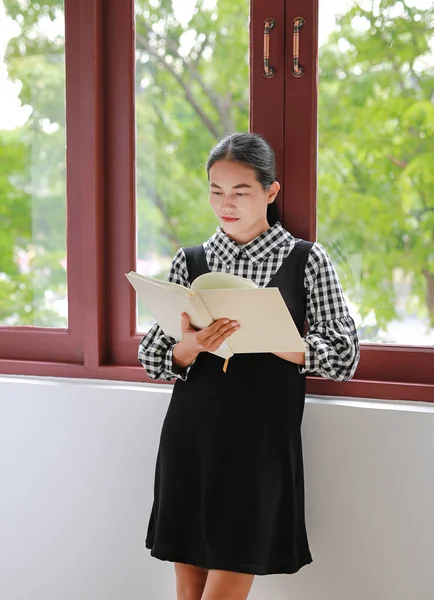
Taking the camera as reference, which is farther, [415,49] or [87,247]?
[87,247]

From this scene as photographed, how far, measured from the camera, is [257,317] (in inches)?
57.4

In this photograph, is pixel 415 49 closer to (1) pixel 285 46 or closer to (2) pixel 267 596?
(1) pixel 285 46

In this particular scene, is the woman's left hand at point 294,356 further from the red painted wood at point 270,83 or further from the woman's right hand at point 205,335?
the red painted wood at point 270,83

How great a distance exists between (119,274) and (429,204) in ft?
2.97

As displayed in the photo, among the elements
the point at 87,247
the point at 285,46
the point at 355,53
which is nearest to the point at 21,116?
the point at 87,247

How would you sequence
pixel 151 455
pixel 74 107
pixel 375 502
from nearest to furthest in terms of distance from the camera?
pixel 375 502, pixel 151 455, pixel 74 107

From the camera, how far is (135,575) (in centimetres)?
204

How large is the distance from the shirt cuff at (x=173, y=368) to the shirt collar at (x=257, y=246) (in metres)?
0.26

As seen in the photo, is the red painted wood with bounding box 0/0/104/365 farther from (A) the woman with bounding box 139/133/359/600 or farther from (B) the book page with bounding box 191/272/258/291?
(B) the book page with bounding box 191/272/258/291

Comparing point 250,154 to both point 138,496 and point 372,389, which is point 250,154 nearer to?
point 372,389

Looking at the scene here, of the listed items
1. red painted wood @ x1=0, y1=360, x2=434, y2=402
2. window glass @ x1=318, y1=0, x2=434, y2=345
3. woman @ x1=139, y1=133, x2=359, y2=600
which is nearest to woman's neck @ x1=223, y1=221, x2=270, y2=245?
woman @ x1=139, y1=133, x2=359, y2=600

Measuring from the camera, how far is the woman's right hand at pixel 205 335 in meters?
1.51

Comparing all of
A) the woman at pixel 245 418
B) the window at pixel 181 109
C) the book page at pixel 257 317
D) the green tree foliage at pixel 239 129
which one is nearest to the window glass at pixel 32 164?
the green tree foliage at pixel 239 129

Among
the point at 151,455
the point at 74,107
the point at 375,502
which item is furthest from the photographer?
the point at 74,107
